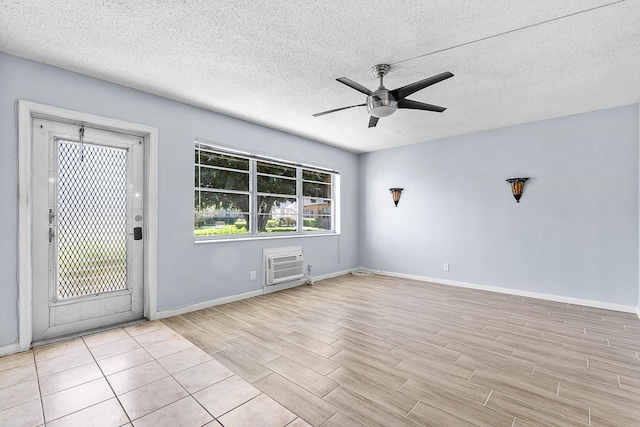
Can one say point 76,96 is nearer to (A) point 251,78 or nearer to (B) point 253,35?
(A) point 251,78

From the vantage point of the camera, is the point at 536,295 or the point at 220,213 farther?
the point at 536,295

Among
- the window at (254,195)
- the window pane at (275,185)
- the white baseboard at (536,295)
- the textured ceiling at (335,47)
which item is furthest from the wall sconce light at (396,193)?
the textured ceiling at (335,47)

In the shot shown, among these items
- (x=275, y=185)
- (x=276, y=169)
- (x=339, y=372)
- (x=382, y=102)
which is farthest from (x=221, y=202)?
(x=339, y=372)

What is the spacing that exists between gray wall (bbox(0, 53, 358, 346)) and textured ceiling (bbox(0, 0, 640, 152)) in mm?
163

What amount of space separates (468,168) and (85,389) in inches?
219

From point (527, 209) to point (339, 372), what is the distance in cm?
399

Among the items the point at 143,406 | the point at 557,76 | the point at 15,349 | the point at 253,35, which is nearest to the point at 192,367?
the point at 143,406

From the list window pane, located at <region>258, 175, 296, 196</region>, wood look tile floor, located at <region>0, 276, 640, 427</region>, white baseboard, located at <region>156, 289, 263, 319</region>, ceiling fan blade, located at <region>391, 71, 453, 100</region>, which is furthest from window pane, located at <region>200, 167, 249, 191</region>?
ceiling fan blade, located at <region>391, 71, 453, 100</region>

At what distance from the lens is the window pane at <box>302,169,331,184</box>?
5609mm

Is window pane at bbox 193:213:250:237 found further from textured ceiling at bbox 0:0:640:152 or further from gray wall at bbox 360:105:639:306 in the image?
gray wall at bbox 360:105:639:306

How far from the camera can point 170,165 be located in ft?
12.0

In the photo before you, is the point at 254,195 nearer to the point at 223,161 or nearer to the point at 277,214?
the point at 277,214

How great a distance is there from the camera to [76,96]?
116 inches

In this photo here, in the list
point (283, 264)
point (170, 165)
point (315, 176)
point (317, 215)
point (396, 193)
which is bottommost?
point (283, 264)
